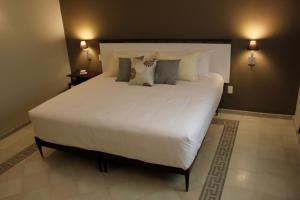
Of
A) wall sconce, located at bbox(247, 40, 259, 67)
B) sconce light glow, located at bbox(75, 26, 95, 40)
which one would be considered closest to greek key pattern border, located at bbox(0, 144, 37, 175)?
sconce light glow, located at bbox(75, 26, 95, 40)

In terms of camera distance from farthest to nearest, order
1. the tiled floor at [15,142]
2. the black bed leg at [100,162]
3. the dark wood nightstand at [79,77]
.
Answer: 1. the dark wood nightstand at [79,77]
2. the tiled floor at [15,142]
3. the black bed leg at [100,162]

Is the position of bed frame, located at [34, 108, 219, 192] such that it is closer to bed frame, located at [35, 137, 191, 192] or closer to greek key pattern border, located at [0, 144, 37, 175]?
bed frame, located at [35, 137, 191, 192]

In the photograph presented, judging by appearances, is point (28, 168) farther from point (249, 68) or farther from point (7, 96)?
point (249, 68)

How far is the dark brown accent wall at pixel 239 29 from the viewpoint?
130 inches

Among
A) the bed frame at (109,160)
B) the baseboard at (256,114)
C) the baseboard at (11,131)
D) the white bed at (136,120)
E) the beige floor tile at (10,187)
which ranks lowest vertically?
the beige floor tile at (10,187)

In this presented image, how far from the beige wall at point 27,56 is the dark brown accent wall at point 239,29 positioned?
2.08 ft

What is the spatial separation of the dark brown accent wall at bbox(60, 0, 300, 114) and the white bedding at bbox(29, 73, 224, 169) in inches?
27.1

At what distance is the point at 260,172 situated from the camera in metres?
2.53

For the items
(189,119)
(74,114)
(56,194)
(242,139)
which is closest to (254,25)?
(242,139)

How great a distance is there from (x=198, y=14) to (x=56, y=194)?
285 centimetres

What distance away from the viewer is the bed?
222 centimetres

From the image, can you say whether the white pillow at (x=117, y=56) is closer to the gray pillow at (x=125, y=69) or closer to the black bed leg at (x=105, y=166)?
the gray pillow at (x=125, y=69)

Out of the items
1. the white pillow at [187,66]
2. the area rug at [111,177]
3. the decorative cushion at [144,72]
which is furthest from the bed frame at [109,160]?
the white pillow at [187,66]

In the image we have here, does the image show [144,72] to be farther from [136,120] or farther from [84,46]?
[84,46]
